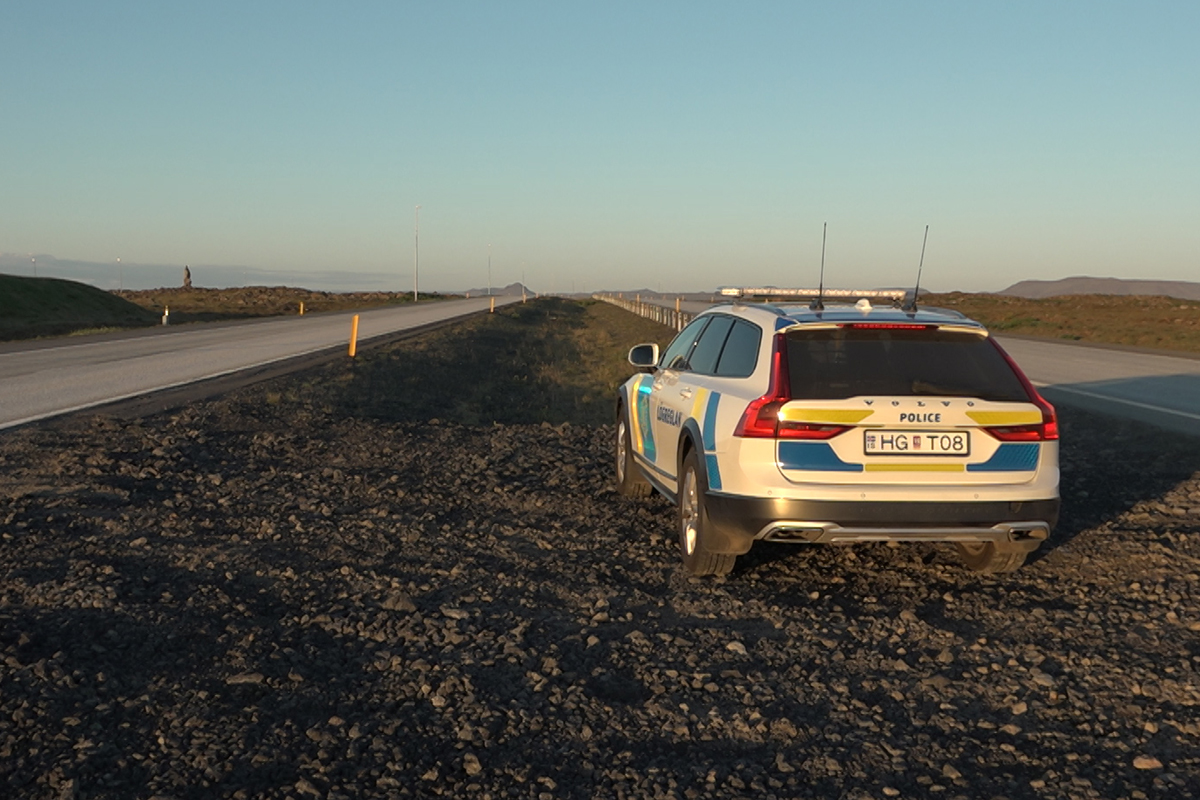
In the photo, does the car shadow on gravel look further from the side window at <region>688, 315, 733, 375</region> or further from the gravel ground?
the side window at <region>688, 315, 733, 375</region>

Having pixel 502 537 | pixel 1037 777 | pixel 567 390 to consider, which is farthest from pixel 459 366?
pixel 1037 777

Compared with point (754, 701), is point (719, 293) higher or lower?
higher

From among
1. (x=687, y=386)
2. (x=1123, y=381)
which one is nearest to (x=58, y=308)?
(x=1123, y=381)

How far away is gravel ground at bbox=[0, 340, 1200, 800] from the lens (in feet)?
12.2

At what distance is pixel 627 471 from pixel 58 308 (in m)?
49.0

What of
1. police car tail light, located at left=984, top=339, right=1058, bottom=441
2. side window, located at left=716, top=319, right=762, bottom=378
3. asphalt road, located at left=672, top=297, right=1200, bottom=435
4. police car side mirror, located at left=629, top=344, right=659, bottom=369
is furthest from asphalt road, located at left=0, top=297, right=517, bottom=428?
asphalt road, located at left=672, top=297, right=1200, bottom=435

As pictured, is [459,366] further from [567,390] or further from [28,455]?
[28,455]

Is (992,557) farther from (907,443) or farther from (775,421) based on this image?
(775,421)

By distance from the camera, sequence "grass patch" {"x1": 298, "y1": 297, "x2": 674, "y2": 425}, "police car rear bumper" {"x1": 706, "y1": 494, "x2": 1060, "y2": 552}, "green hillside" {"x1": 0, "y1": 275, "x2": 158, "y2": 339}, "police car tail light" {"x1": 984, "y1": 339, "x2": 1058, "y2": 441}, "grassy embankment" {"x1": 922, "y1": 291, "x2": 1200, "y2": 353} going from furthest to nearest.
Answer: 1. "green hillside" {"x1": 0, "y1": 275, "x2": 158, "y2": 339}
2. "grassy embankment" {"x1": 922, "y1": 291, "x2": 1200, "y2": 353}
3. "grass patch" {"x1": 298, "y1": 297, "x2": 674, "y2": 425}
4. "police car tail light" {"x1": 984, "y1": 339, "x2": 1058, "y2": 441}
5. "police car rear bumper" {"x1": 706, "y1": 494, "x2": 1060, "y2": 552}

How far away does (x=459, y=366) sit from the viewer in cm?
2452

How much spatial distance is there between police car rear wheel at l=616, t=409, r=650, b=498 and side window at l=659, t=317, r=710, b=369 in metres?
0.71

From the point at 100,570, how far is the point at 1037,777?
4.60 metres

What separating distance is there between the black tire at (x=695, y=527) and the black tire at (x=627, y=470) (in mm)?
1741

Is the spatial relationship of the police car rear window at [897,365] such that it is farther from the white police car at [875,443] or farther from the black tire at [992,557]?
the black tire at [992,557]
